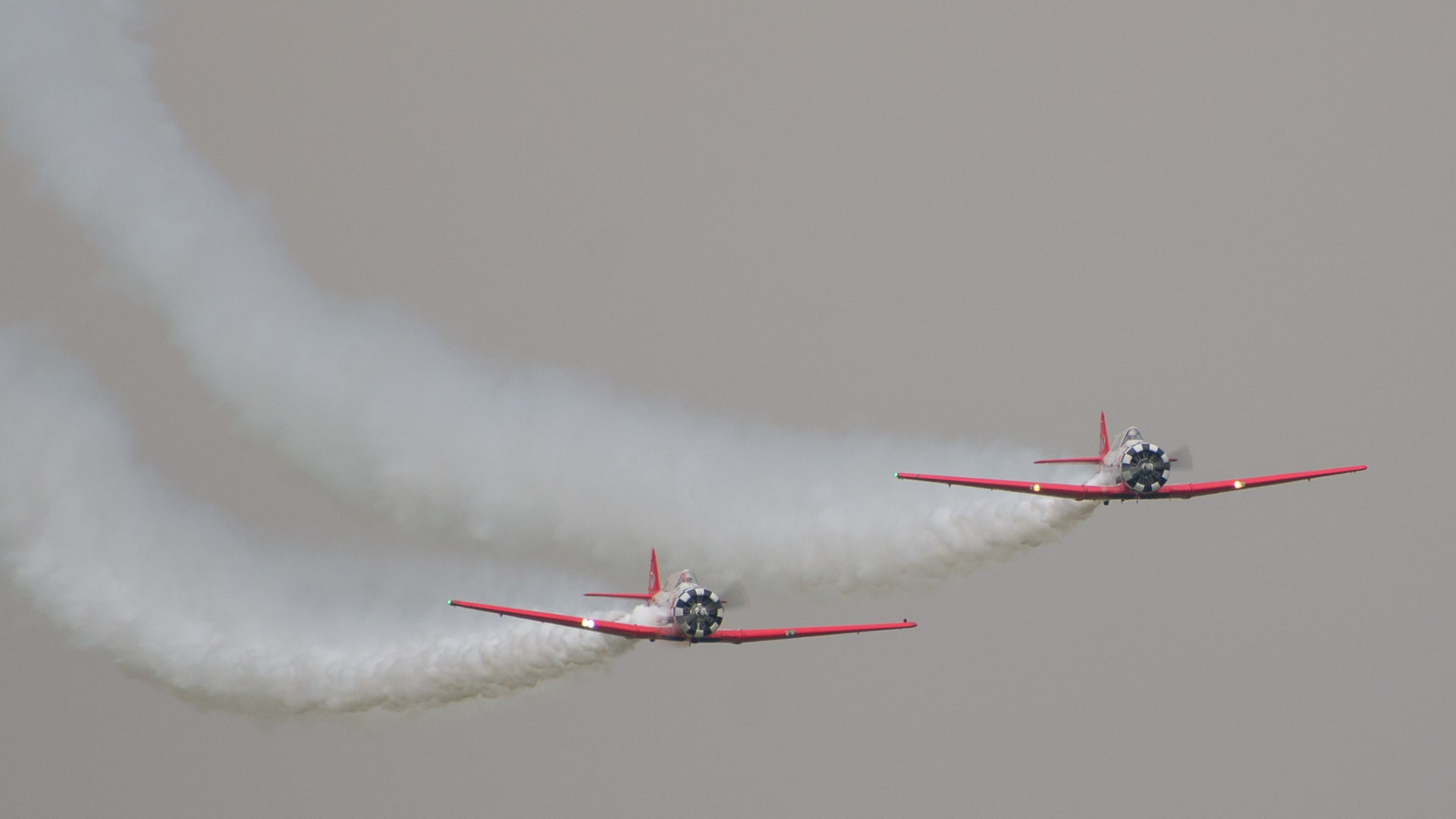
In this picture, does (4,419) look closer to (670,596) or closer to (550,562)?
(550,562)

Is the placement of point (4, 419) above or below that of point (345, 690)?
above

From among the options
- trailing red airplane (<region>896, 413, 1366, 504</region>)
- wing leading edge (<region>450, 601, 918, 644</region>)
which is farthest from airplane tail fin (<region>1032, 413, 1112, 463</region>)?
wing leading edge (<region>450, 601, 918, 644</region>)

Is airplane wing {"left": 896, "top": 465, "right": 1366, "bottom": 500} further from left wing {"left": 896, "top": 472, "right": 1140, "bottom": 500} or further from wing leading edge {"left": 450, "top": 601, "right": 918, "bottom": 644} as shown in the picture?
wing leading edge {"left": 450, "top": 601, "right": 918, "bottom": 644}

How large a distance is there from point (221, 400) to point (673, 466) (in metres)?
13.1

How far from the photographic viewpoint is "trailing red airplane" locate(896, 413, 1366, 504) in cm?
6456

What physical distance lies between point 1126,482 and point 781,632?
995 centimetres

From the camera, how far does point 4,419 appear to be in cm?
7231

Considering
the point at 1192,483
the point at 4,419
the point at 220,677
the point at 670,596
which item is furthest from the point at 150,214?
the point at 1192,483

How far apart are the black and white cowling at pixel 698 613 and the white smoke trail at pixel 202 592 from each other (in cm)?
924

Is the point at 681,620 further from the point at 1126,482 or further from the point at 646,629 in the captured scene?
the point at 1126,482

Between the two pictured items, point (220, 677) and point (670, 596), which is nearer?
point (670, 596)

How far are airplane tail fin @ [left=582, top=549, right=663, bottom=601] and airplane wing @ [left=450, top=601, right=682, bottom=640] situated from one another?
3.40ft

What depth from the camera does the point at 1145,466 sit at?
212ft

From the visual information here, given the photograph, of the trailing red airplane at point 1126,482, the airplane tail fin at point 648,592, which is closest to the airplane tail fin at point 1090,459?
the trailing red airplane at point 1126,482
